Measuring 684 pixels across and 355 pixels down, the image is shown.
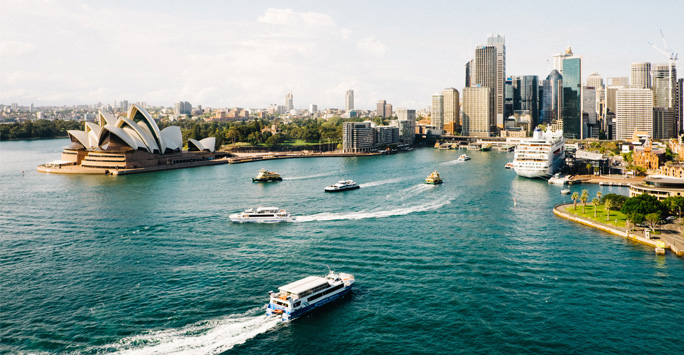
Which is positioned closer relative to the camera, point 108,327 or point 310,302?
point 108,327

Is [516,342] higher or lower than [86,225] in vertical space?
lower

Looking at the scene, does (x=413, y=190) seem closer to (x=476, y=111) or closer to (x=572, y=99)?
(x=476, y=111)

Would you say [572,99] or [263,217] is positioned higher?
[572,99]

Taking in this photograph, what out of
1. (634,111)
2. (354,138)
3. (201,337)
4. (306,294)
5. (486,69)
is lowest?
(201,337)

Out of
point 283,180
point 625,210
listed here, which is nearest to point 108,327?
point 625,210

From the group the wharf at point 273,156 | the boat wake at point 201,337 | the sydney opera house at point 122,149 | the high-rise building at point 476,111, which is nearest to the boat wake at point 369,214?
the boat wake at point 201,337

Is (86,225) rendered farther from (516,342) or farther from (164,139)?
(164,139)

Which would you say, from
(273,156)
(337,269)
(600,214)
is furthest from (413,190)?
(273,156)
